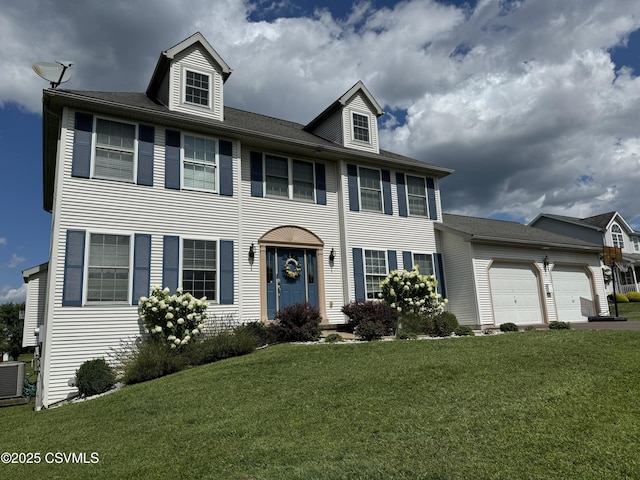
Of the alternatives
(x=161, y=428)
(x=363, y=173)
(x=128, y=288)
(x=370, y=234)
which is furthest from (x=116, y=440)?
(x=363, y=173)

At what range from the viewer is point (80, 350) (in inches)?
386

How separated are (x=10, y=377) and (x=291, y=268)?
7.42m

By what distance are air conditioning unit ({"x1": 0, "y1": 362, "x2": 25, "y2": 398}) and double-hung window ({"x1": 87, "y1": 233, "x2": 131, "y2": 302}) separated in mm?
2152

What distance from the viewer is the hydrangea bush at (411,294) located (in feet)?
44.1

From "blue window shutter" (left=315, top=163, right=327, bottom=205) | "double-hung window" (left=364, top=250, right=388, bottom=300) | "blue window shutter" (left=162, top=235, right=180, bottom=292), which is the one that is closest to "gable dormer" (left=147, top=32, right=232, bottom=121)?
"blue window shutter" (left=315, top=163, right=327, bottom=205)

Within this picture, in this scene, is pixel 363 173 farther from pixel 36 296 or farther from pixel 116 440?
pixel 116 440

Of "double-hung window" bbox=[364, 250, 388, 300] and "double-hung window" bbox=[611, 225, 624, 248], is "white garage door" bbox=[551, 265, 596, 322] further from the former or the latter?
"double-hung window" bbox=[611, 225, 624, 248]

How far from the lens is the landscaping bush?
451 inches

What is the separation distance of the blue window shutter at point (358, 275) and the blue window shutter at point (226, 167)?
457 centimetres

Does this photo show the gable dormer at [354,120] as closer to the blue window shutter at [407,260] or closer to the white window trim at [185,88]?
the blue window shutter at [407,260]

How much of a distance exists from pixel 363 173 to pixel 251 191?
4.34m

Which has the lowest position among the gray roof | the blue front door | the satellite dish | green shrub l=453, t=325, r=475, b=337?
green shrub l=453, t=325, r=475, b=337

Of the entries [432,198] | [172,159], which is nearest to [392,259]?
[432,198]

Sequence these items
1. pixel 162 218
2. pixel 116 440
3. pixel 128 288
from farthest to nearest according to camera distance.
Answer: pixel 162 218, pixel 128 288, pixel 116 440
